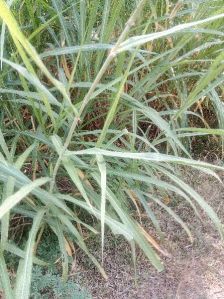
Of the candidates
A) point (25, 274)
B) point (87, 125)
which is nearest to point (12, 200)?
point (25, 274)

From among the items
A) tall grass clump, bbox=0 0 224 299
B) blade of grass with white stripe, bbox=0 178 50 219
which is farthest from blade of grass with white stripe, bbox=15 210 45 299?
blade of grass with white stripe, bbox=0 178 50 219

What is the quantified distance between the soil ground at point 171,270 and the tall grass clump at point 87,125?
→ 8cm

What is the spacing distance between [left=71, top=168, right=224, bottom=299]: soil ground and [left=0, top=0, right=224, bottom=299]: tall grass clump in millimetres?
76

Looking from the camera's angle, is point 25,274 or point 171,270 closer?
point 25,274

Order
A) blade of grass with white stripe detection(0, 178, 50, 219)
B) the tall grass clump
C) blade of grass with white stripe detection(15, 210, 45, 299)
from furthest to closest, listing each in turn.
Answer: the tall grass clump
blade of grass with white stripe detection(15, 210, 45, 299)
blade of grass with white stripe detection(0, 178, 50, 219)

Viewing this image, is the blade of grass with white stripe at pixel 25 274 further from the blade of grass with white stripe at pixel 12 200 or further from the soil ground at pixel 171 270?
the soil ground at pixel 171 270

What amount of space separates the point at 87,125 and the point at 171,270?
1.83ft

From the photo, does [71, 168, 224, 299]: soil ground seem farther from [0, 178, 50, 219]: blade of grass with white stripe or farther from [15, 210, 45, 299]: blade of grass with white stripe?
[0, 178, 50, 219]: blade of grass with white stripe

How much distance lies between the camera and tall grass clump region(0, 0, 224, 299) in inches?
48.3

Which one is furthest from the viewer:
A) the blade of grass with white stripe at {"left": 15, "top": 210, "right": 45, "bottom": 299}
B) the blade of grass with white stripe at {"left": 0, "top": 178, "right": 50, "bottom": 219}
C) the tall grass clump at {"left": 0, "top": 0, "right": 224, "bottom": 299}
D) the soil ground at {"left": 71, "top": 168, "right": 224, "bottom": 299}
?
the soil ground at {"left": 71, "top": 168, "right": 224, "bottom": 299}

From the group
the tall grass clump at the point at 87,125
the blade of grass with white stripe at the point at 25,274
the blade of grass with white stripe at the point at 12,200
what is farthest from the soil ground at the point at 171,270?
the blade of grass with white stripe at the point at 12,200

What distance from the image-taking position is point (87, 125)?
171cm

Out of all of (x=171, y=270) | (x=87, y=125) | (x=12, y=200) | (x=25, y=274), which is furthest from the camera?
(x=87, y=125)

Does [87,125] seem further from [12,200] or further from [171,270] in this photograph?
[12,200]
